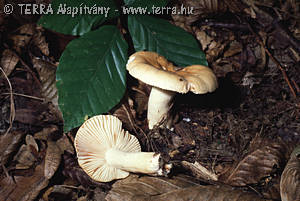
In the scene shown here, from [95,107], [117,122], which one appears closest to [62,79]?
[95,107]

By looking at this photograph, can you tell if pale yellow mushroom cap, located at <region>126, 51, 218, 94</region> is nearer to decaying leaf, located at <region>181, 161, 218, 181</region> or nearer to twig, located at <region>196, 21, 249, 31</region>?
decaying leaf, located at <region>181, 161, 218, 181</region>

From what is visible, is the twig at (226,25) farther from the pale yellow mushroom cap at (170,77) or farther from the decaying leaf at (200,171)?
the decaying leaf at (200,171)

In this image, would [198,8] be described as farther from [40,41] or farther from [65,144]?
[65,144]

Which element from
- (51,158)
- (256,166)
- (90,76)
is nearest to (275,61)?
(256,166)

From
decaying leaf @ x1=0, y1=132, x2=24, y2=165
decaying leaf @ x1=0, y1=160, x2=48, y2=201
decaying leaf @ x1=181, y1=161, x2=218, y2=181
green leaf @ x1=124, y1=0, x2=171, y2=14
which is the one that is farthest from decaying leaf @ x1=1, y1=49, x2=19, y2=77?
decaying leaf @ x1=181, y1=161, x2=218, y2=181

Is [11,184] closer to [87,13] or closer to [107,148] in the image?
[107,148]

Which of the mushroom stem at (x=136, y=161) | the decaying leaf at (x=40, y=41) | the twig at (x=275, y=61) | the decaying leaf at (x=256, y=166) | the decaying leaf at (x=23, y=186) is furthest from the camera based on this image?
the twig at (x=275, y=61)

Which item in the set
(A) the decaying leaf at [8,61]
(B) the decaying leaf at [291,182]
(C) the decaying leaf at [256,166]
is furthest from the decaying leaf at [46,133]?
(B) the decaying leaf at [291,182]
